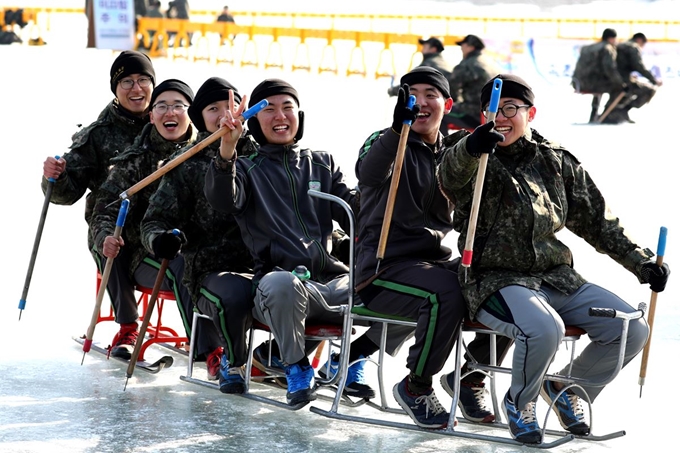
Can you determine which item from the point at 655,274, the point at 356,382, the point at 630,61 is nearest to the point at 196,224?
the point at 356,382

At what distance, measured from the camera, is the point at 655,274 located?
457 centimetres

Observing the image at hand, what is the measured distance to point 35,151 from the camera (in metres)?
14.2

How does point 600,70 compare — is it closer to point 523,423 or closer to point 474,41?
point 474,41

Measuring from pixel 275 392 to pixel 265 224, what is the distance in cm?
86

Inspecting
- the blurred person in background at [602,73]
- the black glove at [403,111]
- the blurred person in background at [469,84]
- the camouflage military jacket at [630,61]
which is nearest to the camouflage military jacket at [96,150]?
the black glove at [403,111]

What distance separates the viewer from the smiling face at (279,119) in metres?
5.13

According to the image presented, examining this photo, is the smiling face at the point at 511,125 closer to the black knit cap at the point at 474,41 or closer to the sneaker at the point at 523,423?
the sneaker at the point at 523,423

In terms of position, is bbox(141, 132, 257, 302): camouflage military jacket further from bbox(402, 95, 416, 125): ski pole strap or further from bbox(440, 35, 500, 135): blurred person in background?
bbox(440, 35, 500, 135): blurred person in background

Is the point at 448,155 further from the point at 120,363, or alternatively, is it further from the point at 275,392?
the point at 120,363

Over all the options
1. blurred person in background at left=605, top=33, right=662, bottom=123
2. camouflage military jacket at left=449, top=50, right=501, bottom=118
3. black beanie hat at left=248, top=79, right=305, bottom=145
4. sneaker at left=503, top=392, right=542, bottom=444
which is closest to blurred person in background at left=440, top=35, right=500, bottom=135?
camouflage military jacket at left=449, top=50, right=501, bottom=118

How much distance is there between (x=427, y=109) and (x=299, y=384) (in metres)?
1.17


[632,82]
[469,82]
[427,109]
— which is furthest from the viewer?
[632,82]

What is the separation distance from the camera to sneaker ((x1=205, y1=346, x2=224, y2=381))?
530cm

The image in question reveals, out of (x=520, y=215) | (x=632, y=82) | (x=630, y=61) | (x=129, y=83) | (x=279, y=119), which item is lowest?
(x=520, y=215)
